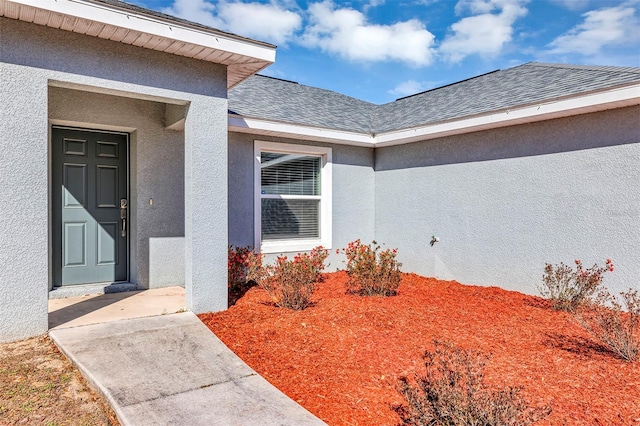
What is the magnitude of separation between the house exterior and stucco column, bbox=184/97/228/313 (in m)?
0.02

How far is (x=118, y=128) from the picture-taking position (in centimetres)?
626

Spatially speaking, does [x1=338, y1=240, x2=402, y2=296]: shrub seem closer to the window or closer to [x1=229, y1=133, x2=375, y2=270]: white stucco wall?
the window

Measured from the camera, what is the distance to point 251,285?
277 inches

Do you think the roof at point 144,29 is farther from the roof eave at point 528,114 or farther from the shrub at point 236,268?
the roof eave at point 528,114

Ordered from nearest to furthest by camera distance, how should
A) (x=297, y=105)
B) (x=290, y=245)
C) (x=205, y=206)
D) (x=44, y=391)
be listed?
(x=44, y=391) → (x=205, y=206) → (x=290, y=245) → (x=297, y=105)

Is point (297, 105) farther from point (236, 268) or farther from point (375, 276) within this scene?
point (375, 276)

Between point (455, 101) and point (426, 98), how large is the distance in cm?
153

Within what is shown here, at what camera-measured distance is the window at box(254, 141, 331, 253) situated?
7.93m

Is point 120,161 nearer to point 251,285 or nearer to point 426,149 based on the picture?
point 251,285

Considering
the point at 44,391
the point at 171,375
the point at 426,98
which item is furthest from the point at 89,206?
the point at 426,98

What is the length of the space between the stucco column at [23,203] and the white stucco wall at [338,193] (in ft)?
11.0

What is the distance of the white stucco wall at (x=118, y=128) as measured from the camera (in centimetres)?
411

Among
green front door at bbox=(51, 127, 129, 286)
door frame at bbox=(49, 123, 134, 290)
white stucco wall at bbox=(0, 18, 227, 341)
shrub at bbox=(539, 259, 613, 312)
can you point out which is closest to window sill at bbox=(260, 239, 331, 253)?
white stucco wall at bbox=(0, 18, 227, 341)

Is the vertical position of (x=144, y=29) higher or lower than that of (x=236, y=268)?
higher
